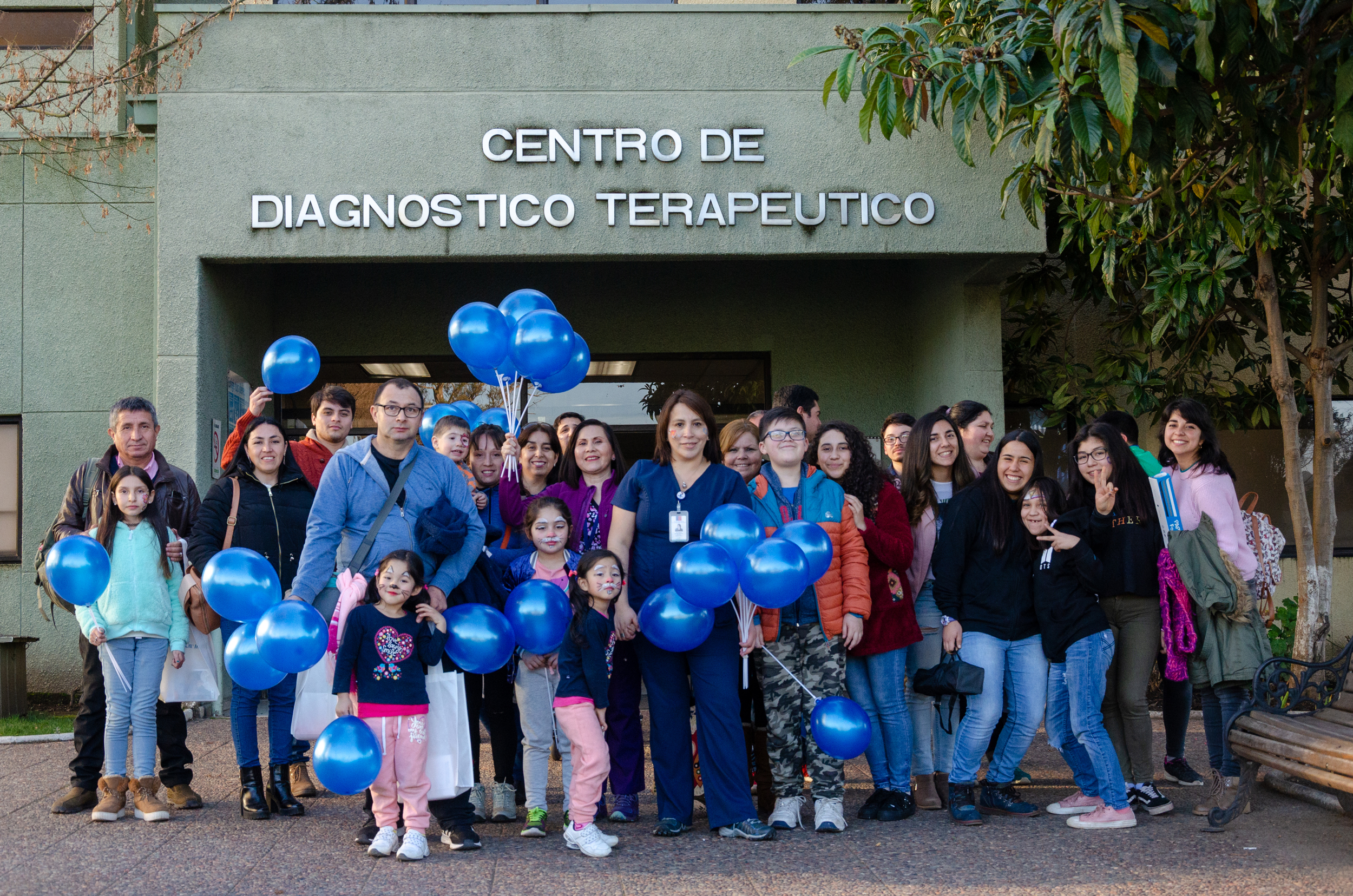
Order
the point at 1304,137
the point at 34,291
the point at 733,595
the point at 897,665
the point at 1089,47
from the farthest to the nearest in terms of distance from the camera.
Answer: the point at 34,291, the point at 1304,137, the point at 897,665, the point at 733,595, the point at 1089,47

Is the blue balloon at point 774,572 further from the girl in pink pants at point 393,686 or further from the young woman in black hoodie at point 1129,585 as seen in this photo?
the young woman in black hoodie at point 1129,585

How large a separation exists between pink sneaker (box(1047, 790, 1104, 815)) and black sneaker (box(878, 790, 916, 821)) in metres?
0.67

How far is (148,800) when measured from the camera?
17.4 ft

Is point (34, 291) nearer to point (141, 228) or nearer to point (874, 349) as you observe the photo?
point (141, 228)

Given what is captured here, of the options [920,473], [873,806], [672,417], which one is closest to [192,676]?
[672,417]

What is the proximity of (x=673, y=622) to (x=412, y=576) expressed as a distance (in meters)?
1.07

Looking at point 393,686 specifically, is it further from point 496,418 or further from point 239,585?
point 496,418

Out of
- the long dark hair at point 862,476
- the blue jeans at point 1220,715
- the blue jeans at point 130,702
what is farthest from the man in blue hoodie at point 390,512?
the blue jeans at point 1220,715

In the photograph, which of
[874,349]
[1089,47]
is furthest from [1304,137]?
[874,349]

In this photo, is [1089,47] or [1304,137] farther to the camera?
[1304,137]

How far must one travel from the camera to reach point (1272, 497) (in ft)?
34.0

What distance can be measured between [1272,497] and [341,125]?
8.42 meters

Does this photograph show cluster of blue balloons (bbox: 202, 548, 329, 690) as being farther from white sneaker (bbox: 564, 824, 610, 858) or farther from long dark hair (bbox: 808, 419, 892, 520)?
long dark hair (bbox: 808, 419, 892, 520)

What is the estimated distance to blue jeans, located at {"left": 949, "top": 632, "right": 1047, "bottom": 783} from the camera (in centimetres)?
520
